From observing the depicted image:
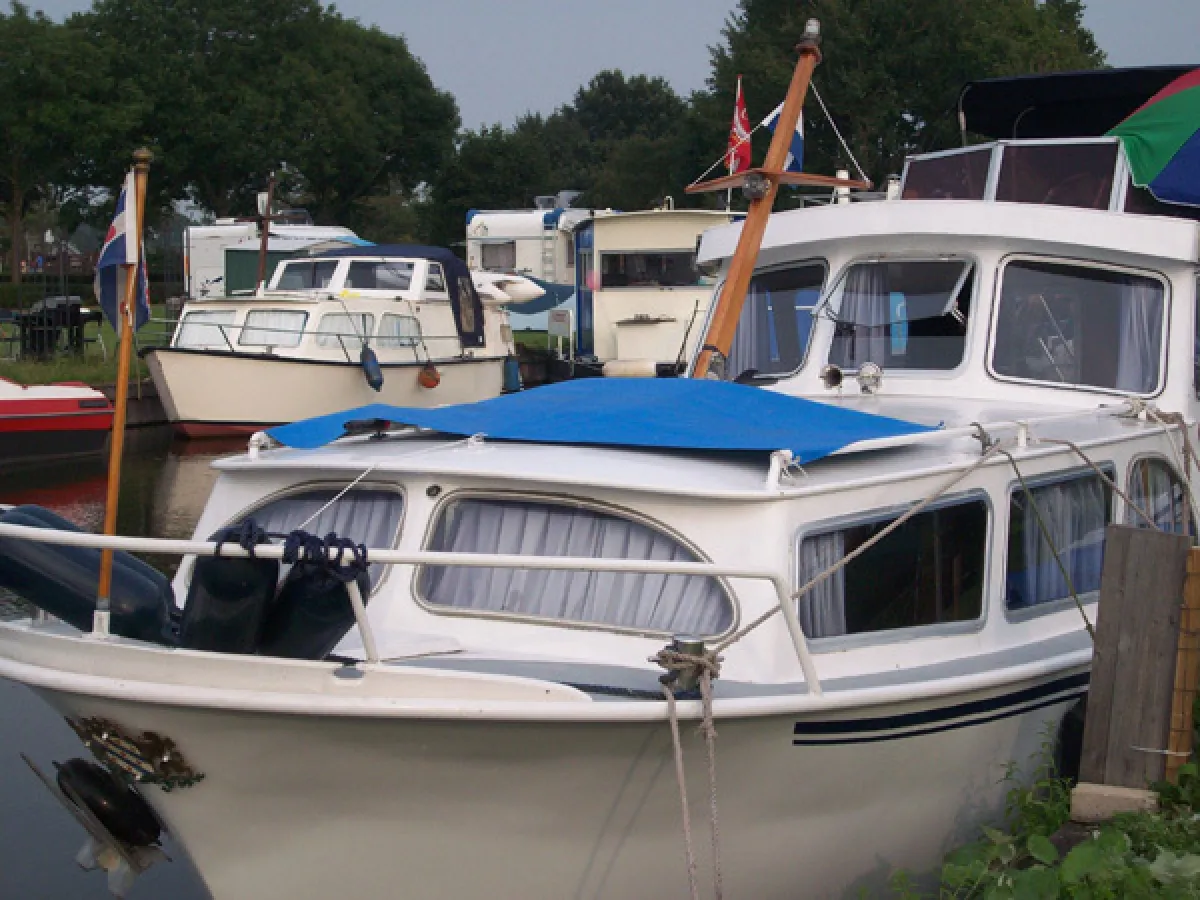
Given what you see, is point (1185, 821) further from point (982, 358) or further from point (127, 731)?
point (127, 731)

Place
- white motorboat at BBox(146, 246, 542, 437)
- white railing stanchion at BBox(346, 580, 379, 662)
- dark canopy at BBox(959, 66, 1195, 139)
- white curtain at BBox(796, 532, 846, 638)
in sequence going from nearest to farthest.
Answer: white railing stanchion at BBox(346, 580, 379, 662), white curtain at BBox(796, 532, 846, 638), dark canopy at BBox(959, 66, 1195, 139), white motorboat at BBox(146, 246, 542, 437)

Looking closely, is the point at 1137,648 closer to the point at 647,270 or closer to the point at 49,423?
the point at 49,423

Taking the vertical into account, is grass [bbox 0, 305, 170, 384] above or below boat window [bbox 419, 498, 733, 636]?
below

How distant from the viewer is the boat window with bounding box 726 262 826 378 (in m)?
8.40

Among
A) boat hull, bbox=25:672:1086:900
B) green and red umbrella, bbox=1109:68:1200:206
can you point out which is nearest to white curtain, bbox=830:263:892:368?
green and red umbrella, bbox=1109:68:1200:206

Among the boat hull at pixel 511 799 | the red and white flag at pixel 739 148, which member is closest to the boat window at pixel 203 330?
the red and white flag at pixel 739 148

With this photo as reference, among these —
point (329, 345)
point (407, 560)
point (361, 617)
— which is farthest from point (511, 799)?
point (329, 345)

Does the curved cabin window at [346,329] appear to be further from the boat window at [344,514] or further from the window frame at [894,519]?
the window frame at [894,519]

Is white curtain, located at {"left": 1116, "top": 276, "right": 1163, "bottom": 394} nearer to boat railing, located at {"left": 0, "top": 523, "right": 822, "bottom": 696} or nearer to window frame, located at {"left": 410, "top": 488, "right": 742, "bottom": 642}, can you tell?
window frame, located at {"left": 410, "top": 488, "right": 742, "bottom": 642}

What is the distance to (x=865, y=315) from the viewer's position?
8148mm

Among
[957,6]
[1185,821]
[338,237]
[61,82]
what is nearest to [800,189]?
[957,6]

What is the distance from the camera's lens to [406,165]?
62.3 m

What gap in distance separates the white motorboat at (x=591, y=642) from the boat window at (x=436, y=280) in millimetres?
17190

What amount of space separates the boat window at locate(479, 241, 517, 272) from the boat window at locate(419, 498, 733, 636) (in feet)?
99.2
